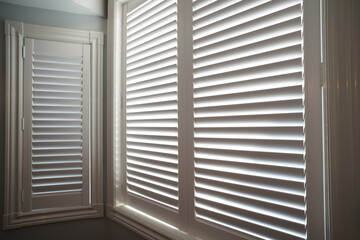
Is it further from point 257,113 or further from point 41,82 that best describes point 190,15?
point 41,82

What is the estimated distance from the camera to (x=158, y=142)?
4.96ft

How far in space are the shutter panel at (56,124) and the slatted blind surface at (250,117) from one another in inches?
41.5

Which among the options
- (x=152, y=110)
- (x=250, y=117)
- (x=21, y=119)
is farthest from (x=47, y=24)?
(x=250, y=117)

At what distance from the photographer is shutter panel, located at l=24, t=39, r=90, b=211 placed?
185 cm

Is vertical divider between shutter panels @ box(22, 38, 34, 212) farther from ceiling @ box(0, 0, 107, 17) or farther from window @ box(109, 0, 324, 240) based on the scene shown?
window @ box(109, 0, 324, 240)

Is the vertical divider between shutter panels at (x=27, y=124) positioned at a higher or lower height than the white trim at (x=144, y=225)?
higher

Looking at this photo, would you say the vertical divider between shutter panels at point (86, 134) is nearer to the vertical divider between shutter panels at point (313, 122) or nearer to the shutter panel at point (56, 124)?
the shutter panel at point (56, 124)

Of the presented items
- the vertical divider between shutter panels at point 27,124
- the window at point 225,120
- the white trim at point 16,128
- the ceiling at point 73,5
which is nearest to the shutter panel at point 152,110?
the window at point 225,120

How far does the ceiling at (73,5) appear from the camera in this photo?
182 centimetres

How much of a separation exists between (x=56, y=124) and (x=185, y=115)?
41.7 inches

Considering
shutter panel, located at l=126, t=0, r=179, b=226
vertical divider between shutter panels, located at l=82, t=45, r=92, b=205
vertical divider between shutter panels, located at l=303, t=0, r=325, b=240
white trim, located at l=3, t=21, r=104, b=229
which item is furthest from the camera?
vertical divider between shutter panels, located at l=82, t=45, r=92, b=205

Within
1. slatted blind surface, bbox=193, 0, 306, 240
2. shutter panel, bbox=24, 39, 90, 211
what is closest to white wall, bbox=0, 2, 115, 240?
shutter panel, bbox=24, 39, 90, 211

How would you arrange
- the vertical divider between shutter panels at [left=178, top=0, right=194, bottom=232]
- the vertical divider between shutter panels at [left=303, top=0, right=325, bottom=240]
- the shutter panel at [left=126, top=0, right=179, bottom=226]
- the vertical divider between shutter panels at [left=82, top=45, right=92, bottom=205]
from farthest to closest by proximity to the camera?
the vertical divider between shutter panels at [left=82, top=45, right=92, bottom=205]
the shutter panel at [left=126, top=0, right=179, bottom=226]
the vertical divider between shutter panels at [left=178, top=0, right=194, bottom=232]
the vertical divider between shutter panels at [left=303, top=0, right=325, bottom=240]

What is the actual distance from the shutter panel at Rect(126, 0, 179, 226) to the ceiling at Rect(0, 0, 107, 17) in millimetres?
307
